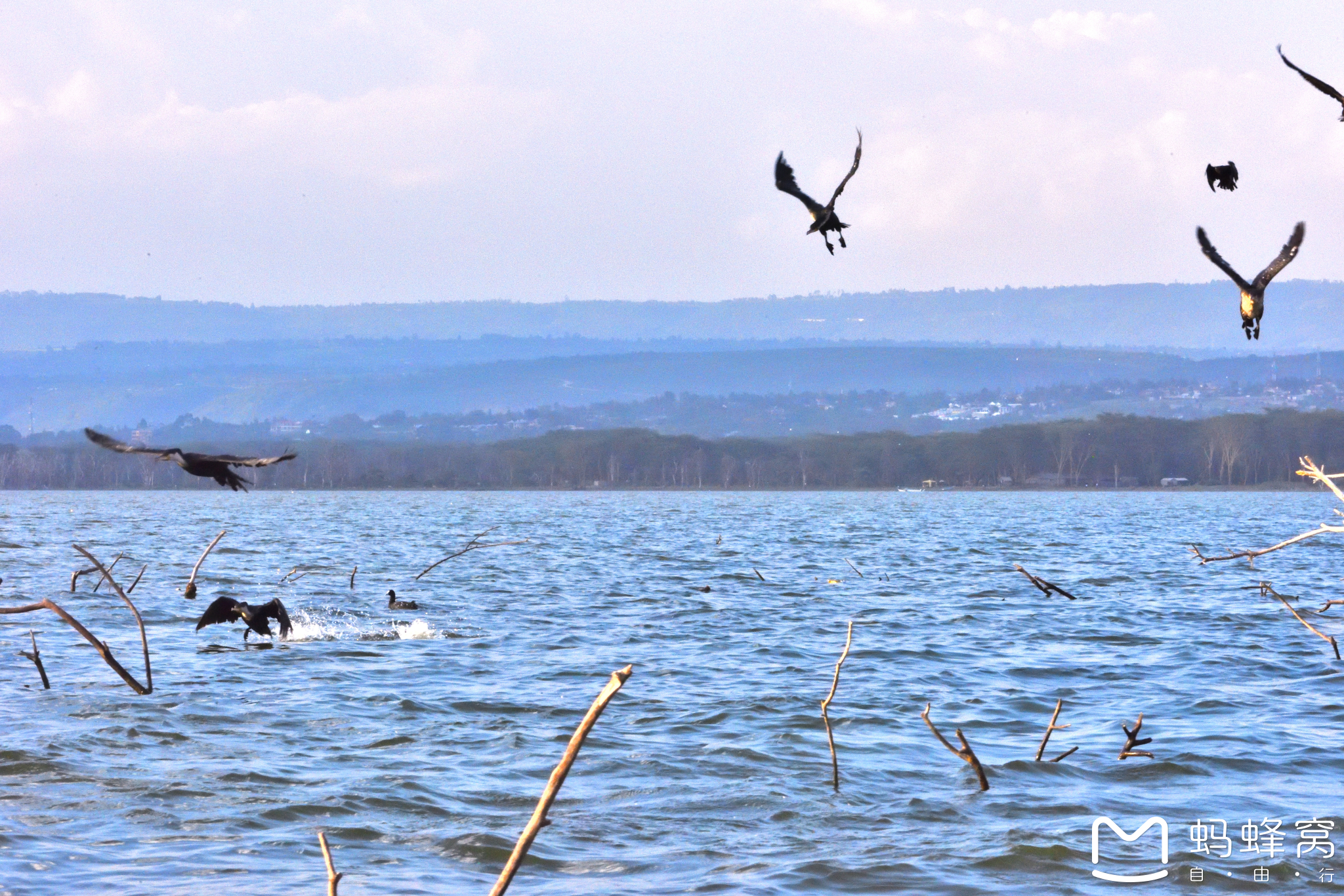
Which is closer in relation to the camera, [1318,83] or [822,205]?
[1318,83]

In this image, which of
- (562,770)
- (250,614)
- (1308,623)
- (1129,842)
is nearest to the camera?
(562,770)

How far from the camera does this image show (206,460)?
6.19 metres

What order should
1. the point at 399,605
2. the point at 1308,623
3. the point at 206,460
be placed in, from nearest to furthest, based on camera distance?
1. the point at 206,460
2. the point at 1308,623
3. the point at 399,605

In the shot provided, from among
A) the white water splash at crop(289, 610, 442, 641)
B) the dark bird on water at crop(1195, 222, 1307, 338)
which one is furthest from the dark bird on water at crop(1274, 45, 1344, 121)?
the white water splash at crop(289, 610, 442, 641)

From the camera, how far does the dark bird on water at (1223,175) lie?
7418 millimetres

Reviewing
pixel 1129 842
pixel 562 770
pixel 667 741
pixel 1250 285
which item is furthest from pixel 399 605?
pixel 562 770

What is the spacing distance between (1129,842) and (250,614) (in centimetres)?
829

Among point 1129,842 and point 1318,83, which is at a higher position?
point 1318,83

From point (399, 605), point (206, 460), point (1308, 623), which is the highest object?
point (206, 460)

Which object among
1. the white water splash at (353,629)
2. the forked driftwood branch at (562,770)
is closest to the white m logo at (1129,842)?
the forked driftwood branch at (562,770)

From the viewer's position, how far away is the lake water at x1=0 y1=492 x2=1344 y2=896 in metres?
11.7

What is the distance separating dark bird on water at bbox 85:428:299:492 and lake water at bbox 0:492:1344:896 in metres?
5.36

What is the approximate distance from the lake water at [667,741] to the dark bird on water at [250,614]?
1.77 m

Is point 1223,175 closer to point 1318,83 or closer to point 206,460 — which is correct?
point 1318,83
